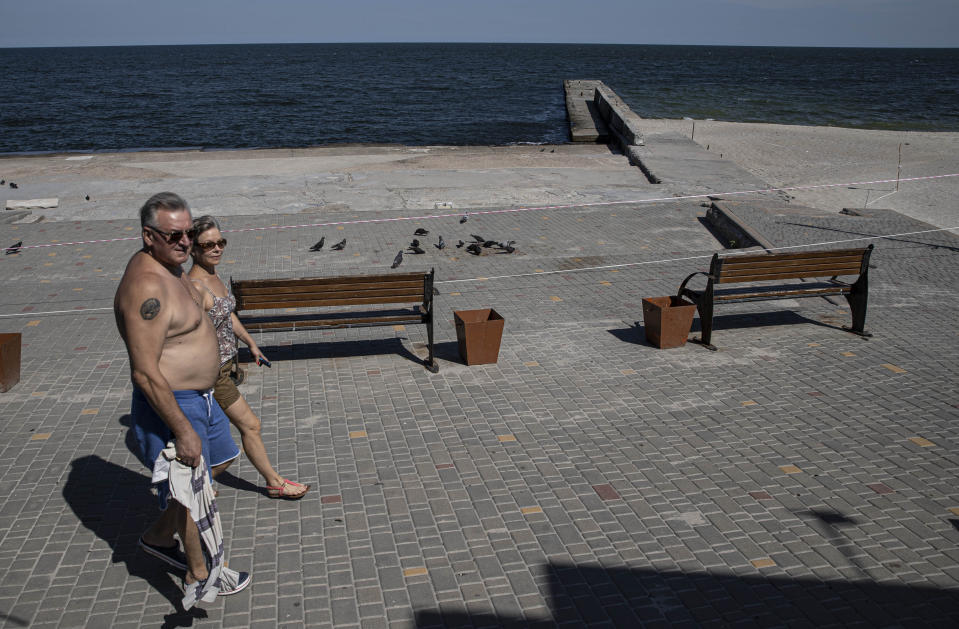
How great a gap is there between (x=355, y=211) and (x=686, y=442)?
33.1 feet

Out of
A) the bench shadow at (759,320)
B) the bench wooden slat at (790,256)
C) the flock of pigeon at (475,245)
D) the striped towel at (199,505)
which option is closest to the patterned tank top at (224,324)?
the striped towel at (199,505)

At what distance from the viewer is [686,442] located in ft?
18.9

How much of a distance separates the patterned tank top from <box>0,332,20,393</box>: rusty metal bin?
9.36 feet

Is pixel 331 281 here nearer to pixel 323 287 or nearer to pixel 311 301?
pixel 323 287

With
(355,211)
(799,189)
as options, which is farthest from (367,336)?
(799,189)

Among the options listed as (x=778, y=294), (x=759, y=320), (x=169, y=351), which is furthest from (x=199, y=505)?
(x=759, y=320)

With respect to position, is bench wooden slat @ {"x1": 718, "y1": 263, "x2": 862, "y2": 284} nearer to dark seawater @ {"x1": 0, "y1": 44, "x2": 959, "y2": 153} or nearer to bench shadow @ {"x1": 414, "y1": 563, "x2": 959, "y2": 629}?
bench shadow @ {"x1": 414, "y1": 563, "x2": 959, "y2": 629}

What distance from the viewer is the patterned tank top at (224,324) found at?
4.84 metres

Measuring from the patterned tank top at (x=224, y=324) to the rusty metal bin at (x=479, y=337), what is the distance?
259 cm

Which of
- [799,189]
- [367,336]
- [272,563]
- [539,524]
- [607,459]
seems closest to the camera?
[272,563]

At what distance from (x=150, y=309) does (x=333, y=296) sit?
3.71 m

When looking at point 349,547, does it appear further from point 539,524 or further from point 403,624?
point 539,524

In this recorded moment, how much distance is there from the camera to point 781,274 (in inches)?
311

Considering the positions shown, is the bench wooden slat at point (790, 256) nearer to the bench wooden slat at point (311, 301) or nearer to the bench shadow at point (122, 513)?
the bench wooden slat at point (311, 301)
